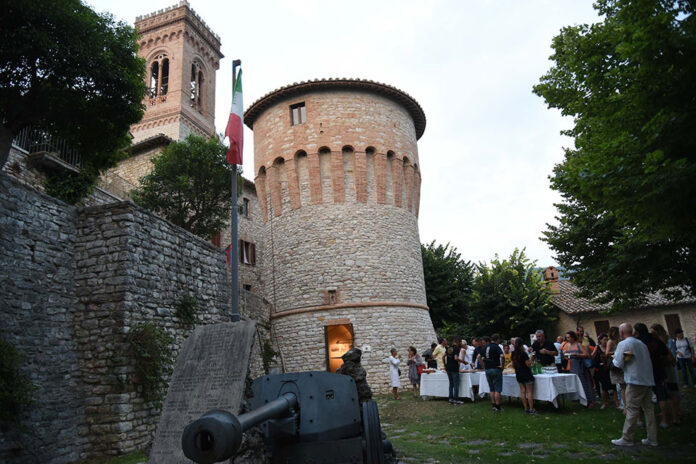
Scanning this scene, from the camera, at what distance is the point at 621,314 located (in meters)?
20.8

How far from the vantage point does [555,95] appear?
300 inches

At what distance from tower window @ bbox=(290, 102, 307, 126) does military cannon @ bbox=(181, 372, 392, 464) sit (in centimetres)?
1555

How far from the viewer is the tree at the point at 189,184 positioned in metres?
15.9

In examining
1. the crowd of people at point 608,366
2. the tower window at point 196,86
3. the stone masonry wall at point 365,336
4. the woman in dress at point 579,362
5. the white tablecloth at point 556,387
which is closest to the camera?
the crowd of people at point 608,366

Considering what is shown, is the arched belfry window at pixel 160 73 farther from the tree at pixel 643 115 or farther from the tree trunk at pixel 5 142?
the tree at pixel 643 115

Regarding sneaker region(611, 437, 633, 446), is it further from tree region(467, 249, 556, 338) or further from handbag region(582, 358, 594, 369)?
tree region(467, 249, 556, 338)

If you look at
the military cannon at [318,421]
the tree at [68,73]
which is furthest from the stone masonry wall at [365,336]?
the military cannon at [318,421]

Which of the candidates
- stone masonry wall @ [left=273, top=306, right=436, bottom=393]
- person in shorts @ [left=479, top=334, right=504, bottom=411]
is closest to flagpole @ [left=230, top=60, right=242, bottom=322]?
person in shorts @ [left=479, top=334, right=504, bottom=411]

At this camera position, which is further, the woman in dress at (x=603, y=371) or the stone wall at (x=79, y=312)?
the woman in dress at (x=603, y=371)

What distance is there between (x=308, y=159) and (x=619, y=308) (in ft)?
39.6

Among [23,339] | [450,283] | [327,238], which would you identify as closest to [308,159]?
[327,238]

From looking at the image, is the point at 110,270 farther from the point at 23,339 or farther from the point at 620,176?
the point at 620,176

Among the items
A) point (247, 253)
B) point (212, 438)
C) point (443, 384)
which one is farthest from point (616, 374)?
point (247, 253)

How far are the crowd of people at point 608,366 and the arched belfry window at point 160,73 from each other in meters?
27.1
